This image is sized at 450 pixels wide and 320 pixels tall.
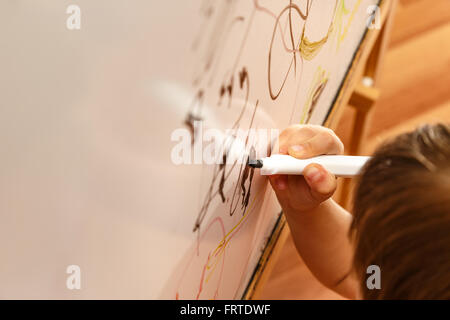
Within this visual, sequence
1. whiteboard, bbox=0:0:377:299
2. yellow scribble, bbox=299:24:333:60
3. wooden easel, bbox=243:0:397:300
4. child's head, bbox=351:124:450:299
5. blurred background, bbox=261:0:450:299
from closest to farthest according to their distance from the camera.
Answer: whiteboard, bbox=0:0:377:299
child's head, bbox=351:124:450:299
yellow scribble, bbox=299:24:333:60
wooden easel, bbox=243:0:397:300
blurred background, bbox=261:0:450:299

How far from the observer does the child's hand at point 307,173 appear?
0.42 meters

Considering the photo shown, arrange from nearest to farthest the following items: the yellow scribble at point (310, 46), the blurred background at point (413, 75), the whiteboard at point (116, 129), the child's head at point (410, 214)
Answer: the whiteboard at point (116, 129), the child's head at point (410, 214), the yellow scribble at point (310, 46), the blurred background at point (413, 75)

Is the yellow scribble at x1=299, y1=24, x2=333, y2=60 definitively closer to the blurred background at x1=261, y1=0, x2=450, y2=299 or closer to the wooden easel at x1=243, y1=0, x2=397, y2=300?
the wooden easel at x1=243, y1=0, x2=397, y2=300

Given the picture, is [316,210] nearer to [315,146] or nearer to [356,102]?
[315,146]

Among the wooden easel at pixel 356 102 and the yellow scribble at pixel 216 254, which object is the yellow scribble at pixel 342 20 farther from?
the yellow scribble at pixel 216 254

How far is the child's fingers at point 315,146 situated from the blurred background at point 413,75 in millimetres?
761

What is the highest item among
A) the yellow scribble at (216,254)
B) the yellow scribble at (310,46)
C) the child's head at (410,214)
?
the yellow scribble at (310,46)

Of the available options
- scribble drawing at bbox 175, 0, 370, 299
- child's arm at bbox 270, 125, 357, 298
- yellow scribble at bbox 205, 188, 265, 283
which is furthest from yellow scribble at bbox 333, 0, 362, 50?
yellow scribble at bbox 205, 188, 265, 283

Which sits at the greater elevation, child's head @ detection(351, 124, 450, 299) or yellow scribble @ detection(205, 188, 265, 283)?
child's head @ detection(351, 124, 450, 299)

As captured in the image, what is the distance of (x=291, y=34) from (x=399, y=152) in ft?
0.39

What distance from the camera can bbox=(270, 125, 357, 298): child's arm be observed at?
0.43 m

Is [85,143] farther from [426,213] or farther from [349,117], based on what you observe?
[349,117]

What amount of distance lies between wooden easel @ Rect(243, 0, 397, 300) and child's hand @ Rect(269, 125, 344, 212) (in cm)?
11

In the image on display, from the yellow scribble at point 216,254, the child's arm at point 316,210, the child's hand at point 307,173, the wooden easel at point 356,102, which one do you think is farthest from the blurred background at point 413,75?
the yellow scribble at point 216,254
